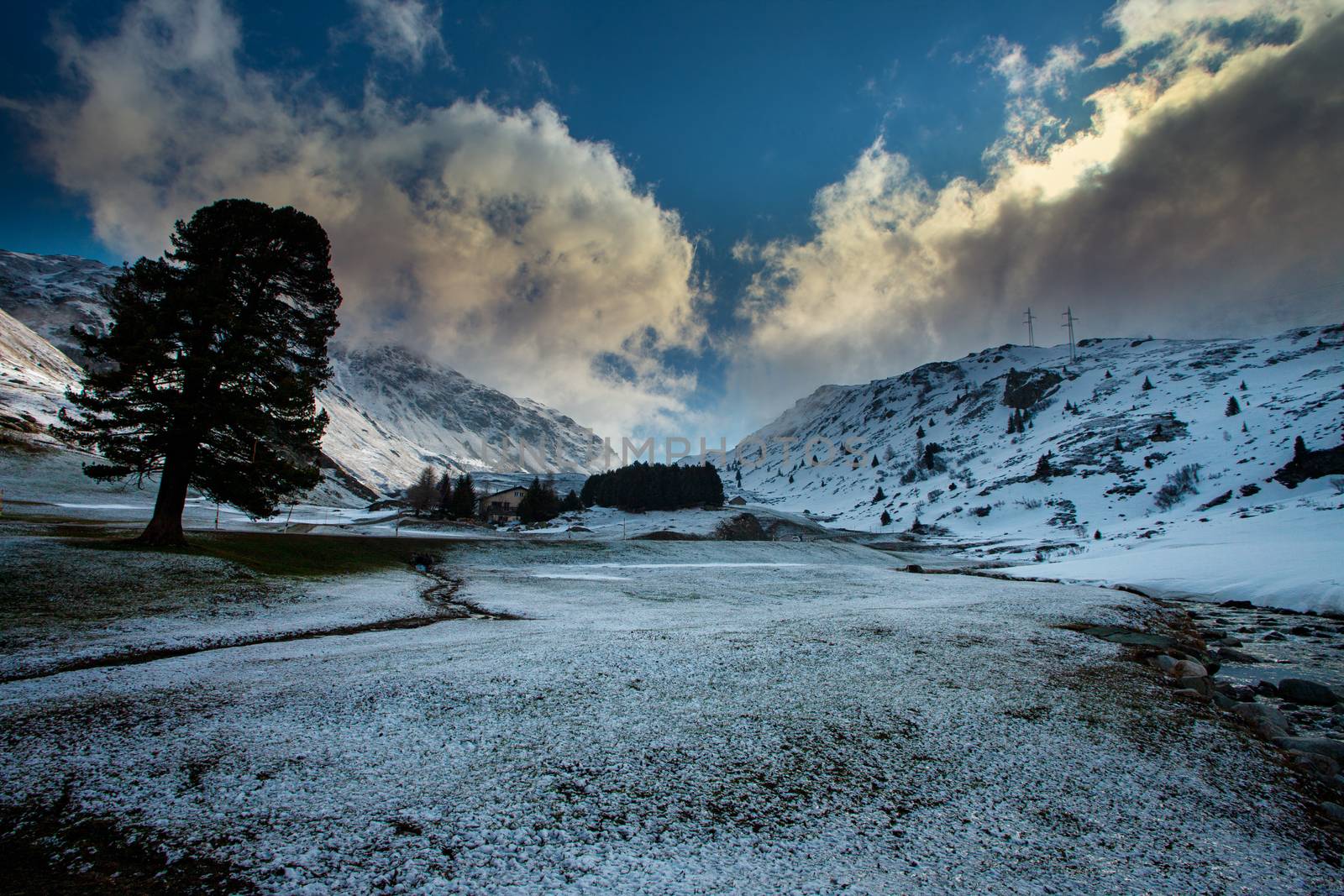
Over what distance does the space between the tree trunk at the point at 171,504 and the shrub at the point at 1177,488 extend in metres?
149

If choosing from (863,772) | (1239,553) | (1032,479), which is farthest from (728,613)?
(1032,479)

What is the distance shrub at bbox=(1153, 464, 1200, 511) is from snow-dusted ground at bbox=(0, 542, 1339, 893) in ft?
443

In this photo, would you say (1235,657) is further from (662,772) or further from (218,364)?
(218,364)

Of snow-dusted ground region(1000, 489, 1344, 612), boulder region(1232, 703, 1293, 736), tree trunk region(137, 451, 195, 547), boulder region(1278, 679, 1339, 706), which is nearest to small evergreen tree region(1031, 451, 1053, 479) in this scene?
snow-dusted ground region(1000, 489, 1344, 612)

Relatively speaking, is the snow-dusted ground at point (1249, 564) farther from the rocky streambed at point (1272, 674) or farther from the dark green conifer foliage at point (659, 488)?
the dark green conifer foliage at point (659, 488)

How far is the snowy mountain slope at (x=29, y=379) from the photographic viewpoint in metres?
93.7

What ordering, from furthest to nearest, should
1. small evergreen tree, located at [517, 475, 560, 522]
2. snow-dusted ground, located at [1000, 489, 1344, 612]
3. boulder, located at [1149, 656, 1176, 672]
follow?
small evergreen tree, located at [517, 475, 560, 522]
snow-dusted ground, located at [1000, 489, 1344, 612]
boulder, located at [1149, 656, 1176, 672]

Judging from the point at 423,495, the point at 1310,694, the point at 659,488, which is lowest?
the point at 1310,694

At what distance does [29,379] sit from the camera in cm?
12475

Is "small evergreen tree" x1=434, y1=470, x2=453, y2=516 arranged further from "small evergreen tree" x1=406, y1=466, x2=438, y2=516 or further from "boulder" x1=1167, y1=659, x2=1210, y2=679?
"boulder" x1=1167, y1=659, x2=1210, y2=679

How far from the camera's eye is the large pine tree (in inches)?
814

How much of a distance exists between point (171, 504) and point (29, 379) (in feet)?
551

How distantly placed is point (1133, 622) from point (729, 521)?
8603 cm

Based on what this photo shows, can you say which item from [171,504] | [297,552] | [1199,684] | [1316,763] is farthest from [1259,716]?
[297,552]
